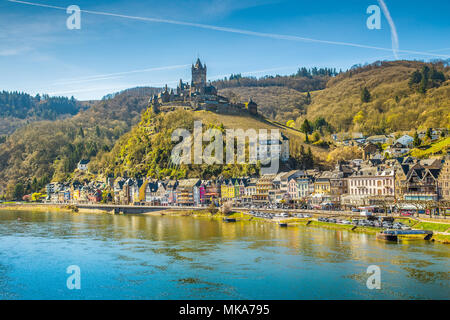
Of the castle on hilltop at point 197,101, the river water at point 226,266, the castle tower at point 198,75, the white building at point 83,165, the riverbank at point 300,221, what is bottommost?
the river water at point 226,266

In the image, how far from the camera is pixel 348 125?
17200 centimetres

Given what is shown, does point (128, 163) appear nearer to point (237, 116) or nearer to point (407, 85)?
point (237, 116)

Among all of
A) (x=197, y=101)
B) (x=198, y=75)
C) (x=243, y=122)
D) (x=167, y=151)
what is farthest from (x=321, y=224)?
(x=198, y=75)

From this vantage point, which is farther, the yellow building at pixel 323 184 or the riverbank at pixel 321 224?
the yellow building at pixel 323 184

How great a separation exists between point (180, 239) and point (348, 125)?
418 ft

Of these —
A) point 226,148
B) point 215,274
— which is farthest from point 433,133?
point 215,274

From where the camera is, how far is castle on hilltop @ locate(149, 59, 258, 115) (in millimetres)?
168375

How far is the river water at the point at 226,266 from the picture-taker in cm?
3275

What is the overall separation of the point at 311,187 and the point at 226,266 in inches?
1998

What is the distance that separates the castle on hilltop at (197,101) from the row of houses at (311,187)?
41.4 metres

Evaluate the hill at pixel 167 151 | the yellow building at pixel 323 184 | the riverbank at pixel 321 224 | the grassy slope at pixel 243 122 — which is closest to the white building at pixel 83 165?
the hill at pixel 167 151

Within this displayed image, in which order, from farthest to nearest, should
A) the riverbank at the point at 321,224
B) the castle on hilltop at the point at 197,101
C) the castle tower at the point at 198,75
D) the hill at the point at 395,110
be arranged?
1. the castle tower at the point at 198,75
2. the castle on hilltop at the point at 197,101
3. the hill at the point at 395,110
4. the riverbank at the point at 321,224

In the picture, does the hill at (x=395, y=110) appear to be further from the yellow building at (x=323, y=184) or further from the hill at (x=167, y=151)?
the yellow building at (x=323, y=184)

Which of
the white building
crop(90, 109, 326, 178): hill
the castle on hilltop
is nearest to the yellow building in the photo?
crop(90, 109, 326, 178): hill
